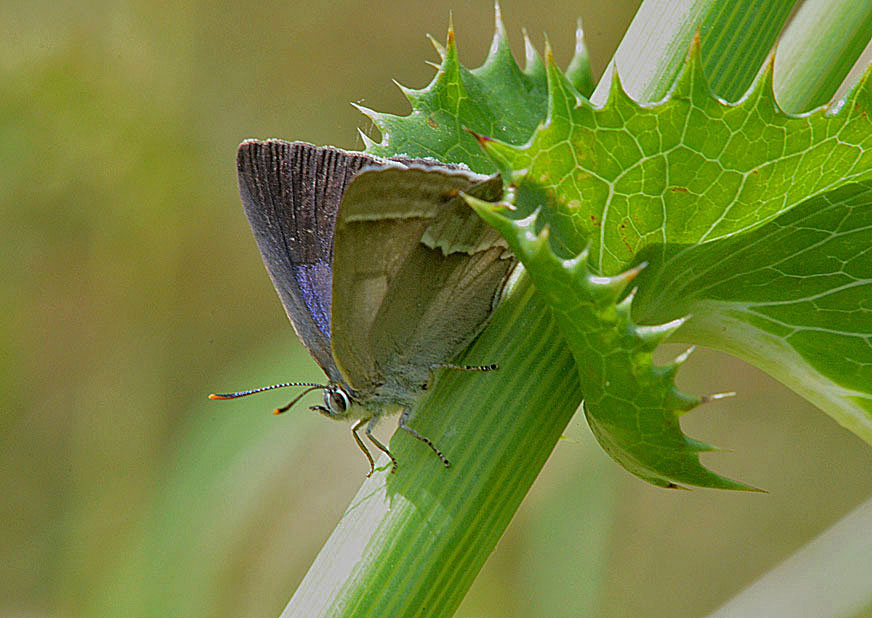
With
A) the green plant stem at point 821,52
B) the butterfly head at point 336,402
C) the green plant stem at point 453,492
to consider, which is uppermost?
the green plant stem at point 821,52

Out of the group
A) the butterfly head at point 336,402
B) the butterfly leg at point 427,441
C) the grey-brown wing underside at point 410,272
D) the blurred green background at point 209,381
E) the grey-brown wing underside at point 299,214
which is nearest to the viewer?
the butterfly leg at point 427,441

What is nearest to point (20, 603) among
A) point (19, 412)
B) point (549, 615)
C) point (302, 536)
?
point (19, 412)

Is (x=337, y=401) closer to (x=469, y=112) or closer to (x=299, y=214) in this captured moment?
(x=299, y=214)

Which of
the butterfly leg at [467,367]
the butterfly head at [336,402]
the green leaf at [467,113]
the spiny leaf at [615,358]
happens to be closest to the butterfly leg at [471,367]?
the butterfly leg at [467,367]

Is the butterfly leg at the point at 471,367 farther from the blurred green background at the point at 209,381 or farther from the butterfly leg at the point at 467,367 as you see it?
the blurred green background at the point at 209,381

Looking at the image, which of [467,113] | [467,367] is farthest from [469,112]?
[467,367]

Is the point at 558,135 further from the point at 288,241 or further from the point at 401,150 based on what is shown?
the point at 288,241
